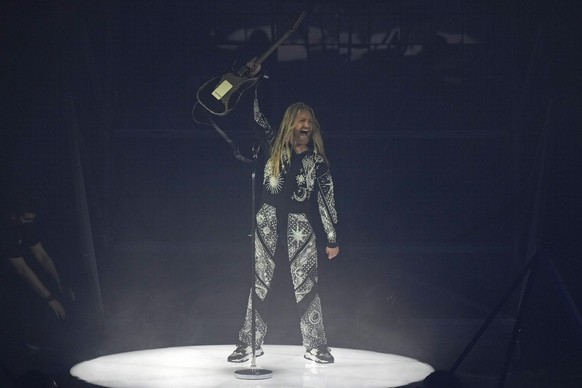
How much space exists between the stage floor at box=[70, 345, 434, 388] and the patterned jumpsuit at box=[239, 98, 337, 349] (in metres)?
0.28

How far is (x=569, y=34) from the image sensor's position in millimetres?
8867

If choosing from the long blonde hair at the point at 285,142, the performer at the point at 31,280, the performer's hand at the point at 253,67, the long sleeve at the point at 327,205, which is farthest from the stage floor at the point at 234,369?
the performer's hand at the point at 253,67

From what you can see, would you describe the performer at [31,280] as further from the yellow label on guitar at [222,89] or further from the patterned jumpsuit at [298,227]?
the yellow label on guitar at [222,89]

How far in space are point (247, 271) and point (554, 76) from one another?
3153 millimetres

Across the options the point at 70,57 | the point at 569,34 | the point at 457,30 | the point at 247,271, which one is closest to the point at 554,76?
the point at 569,34

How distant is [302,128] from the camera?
649cm

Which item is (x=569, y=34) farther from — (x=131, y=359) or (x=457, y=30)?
(x=131, y=359)

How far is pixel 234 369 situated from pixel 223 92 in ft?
5.64

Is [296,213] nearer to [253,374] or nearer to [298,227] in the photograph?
[298,227]

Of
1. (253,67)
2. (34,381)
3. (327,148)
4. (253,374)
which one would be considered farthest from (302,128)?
(327,148)

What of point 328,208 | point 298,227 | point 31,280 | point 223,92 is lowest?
point 298,227

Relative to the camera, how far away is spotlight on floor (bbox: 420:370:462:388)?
5.30m

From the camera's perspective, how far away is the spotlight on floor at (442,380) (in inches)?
209

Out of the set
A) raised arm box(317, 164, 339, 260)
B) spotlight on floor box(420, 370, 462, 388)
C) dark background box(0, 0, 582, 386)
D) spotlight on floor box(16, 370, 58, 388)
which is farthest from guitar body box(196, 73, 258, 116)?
dark background box(0, 0, 582, 386)
